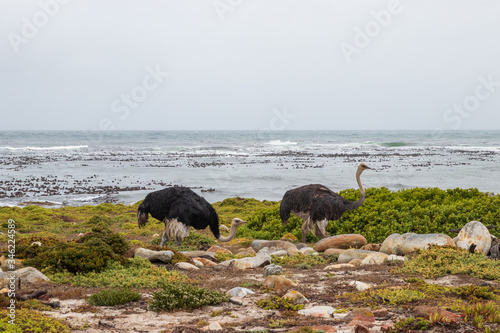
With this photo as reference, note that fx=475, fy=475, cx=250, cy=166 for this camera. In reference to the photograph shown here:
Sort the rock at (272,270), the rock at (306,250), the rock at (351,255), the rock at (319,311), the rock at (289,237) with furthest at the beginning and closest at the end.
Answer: the rock at (289,237) → the rock at (306,250) → the rock at (351,255) → the rock at (272,270) → the rock at (319,311)

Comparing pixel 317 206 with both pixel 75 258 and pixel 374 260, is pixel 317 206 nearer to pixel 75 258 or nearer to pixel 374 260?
pixel 374 260

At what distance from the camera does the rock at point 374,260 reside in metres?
10.4

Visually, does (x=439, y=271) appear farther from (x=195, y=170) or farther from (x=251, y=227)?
(x=195, y=170)

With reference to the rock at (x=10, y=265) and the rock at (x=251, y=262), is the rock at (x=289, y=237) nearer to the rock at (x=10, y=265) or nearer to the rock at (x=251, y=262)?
the rock at (x=251, y=262)

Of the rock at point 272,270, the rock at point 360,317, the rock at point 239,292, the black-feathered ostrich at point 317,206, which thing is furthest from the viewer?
the black-feathered ostrich at point 317,206

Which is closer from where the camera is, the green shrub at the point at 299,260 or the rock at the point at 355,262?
the rock at the point at 355,262

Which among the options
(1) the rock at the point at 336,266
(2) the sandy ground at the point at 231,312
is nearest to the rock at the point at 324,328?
(2) the sandy ground at the point at 231,312

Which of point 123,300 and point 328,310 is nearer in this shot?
point 328,310

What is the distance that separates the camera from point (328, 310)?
6879 millimetres

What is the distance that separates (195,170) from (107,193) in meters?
14.9

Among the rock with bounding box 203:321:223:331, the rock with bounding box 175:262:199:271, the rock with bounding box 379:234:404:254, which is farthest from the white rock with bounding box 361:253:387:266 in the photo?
the rock with bounding box 203:321:223:331

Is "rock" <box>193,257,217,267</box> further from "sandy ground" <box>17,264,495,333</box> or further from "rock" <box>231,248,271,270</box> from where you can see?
"sandy ground" <box>17,264,495,333</box>

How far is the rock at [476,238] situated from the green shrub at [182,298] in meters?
6.60

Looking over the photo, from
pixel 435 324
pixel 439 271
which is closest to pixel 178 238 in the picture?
pixel 439 271
